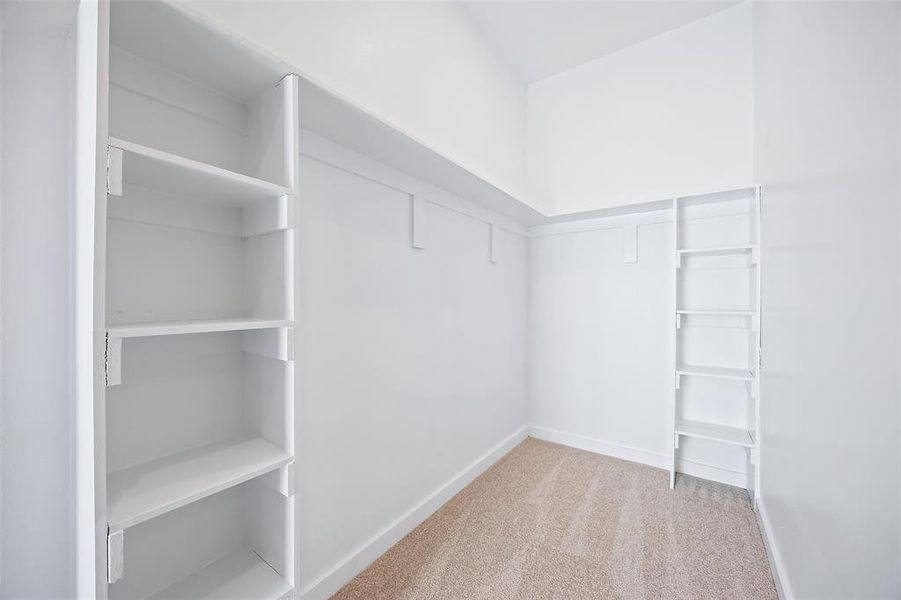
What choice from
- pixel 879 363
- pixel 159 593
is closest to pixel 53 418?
pixel 159 593

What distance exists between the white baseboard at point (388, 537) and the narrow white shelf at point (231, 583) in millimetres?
418

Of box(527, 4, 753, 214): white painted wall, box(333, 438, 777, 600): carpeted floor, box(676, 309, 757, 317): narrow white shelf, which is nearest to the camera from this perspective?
box(333, 438, 777, 600): carpeted floor

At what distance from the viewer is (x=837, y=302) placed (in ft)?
3.56

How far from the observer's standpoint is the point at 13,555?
83 centimetres

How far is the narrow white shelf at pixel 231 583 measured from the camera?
102 cm

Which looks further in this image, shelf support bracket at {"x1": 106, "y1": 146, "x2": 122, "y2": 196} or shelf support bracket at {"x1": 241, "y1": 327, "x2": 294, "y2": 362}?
shelf support bracket at {"x1": 241, "y1": 327, "x2": 294, "y2": 362}

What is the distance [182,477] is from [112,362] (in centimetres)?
40

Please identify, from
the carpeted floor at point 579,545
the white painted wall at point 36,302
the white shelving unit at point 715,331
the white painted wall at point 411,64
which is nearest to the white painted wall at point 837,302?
the carpeted floor at point 579,545

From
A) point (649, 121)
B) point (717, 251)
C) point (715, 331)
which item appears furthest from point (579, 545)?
point (649, 121)

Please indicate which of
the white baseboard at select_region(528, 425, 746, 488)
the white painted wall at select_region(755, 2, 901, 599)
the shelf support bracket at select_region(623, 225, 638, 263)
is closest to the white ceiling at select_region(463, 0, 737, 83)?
the white painted wall at select_region(755, 2, 901, 599)

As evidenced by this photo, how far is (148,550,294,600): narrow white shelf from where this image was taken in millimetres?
1017

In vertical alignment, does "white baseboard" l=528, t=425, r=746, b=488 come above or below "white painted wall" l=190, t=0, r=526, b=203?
below

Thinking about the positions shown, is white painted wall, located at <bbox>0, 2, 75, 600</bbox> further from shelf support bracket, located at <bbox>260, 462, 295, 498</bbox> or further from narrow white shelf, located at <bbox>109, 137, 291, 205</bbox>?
shelf support bracket, located at <bbox>260, 462, 295, 498</bbox>

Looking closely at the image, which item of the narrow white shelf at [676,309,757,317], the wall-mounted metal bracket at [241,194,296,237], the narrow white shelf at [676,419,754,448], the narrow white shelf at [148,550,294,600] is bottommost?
the narrow white shelf at [676,419,754,448]
